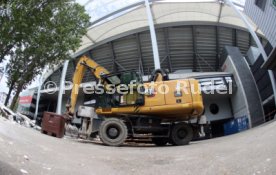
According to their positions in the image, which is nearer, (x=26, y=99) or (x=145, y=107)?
(x=145, y=107)

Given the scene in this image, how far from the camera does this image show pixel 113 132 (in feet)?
45.5

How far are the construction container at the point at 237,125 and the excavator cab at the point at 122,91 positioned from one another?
20.7 meters

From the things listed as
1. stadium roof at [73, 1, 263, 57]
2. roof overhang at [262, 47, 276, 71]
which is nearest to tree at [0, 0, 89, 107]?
roof overhang at [262, 47, 276, 71]

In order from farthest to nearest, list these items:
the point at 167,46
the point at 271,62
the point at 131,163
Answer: the point at 167,46 < the point at 271,62 < the point at 131,163

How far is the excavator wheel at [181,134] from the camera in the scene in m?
14.9

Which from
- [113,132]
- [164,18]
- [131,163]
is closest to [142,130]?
[113,132]

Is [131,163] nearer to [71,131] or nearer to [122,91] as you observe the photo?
[122,91]

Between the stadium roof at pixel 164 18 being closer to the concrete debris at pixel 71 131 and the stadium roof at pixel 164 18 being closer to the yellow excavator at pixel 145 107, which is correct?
the concrete debris at pixel 71 131

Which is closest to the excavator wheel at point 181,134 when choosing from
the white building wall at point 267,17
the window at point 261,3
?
the white building wall at point 267,17

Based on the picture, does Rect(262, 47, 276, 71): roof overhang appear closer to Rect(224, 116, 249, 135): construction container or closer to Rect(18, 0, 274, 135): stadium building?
Rect(18, 0, 274, 135): stadium building

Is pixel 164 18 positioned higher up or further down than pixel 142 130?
higher up

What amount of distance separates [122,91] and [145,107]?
1.24 meters

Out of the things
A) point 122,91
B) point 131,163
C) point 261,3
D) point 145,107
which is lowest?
point 131,163

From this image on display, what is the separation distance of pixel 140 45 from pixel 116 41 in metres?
3.03
